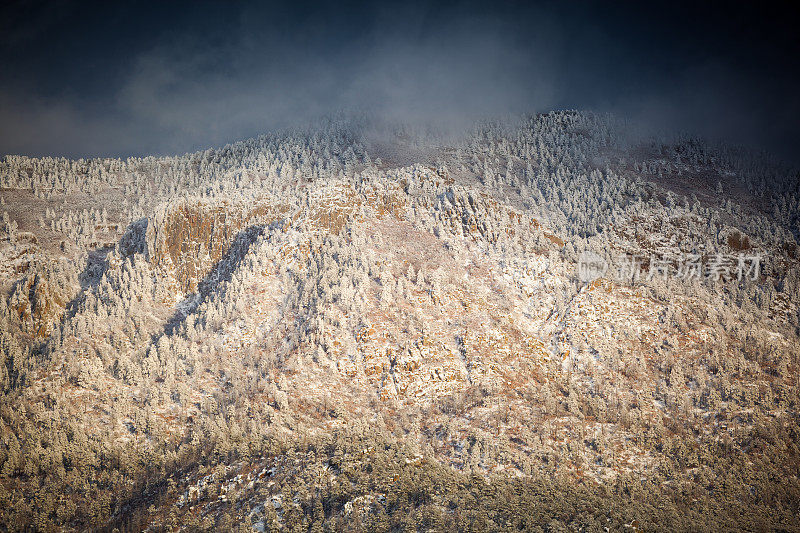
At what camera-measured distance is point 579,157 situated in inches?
3548

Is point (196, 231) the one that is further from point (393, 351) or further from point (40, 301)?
point (393, 351)

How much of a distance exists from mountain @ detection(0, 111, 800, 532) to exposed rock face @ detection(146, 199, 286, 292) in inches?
13.1

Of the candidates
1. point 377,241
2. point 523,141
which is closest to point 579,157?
point 523,141

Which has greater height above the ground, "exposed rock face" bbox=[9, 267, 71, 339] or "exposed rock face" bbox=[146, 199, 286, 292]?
"exposed rock face" bbox=[146, 199, 286, 292]

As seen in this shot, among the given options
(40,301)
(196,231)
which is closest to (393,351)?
(196,231)

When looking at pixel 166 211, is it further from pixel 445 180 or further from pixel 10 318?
pixel 445 180

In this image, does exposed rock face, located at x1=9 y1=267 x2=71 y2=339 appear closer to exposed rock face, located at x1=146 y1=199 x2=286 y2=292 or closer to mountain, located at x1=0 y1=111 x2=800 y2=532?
mountain, located at x1=0 y1=111 x2=800 y2=532

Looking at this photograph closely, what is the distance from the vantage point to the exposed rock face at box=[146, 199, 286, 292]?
197 ft

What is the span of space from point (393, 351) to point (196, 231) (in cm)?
3490

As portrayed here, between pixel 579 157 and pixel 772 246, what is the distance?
118ft

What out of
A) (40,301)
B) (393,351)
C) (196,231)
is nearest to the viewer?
(393,351)

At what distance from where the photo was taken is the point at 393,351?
47844 millimetres

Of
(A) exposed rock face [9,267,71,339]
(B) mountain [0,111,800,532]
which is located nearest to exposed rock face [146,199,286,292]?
(B) mountain [0,111,800,532]

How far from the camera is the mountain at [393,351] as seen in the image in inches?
1380
